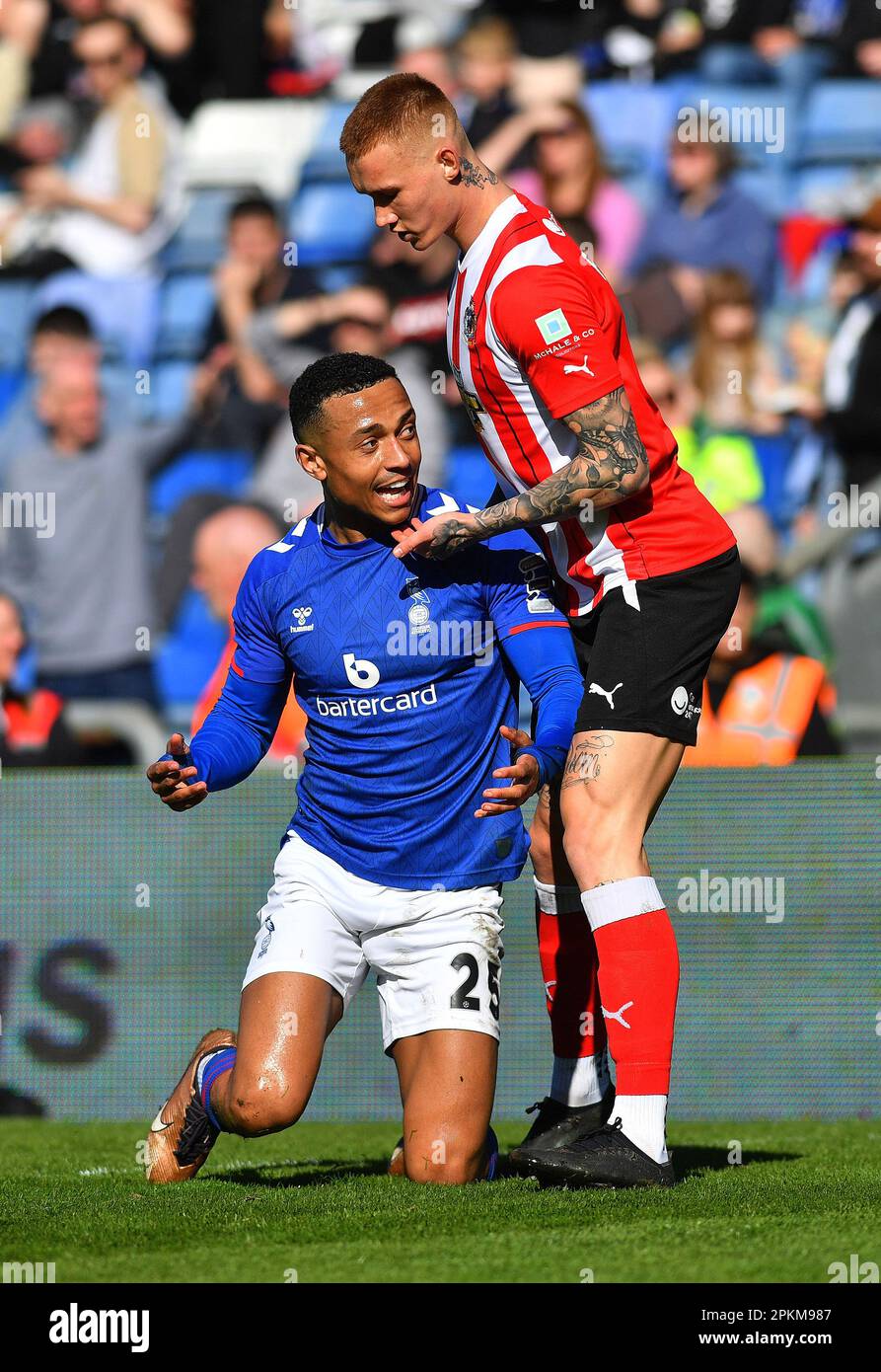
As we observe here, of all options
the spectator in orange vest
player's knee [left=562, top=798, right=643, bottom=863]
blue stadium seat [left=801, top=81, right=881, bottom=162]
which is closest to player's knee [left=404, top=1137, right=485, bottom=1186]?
player's knee [left=562, top=798, right=643, bottom=863]

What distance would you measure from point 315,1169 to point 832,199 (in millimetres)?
7154

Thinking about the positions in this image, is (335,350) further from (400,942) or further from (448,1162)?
(448,1162)

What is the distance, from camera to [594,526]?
13.1 feet

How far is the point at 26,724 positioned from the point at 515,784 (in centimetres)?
483

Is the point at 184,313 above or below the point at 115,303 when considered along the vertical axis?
below

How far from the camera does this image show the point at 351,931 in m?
4.40

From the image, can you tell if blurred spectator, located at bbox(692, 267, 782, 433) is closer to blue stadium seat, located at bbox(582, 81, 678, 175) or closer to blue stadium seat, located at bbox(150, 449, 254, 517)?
blue stadium seat, located at bbox(582, 81, 678, 175)

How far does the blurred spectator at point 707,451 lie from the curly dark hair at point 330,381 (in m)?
4.78

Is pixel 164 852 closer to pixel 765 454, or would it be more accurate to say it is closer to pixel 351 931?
pixel 351 931

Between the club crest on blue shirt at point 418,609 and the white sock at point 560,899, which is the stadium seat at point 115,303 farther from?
the white sock at point 560,899

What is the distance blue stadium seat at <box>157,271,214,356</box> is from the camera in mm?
10234

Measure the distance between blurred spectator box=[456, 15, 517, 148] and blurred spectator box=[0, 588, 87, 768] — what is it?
398 centimetres

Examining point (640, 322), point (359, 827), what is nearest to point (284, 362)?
point (640, 322)

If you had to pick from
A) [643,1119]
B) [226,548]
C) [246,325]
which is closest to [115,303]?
[246,325]
